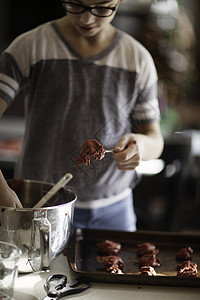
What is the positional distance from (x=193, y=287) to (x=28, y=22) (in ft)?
9.20

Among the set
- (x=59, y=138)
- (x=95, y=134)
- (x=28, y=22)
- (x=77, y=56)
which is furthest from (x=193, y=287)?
(x=28, y=22)

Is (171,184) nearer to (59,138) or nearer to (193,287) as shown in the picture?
(59,138)

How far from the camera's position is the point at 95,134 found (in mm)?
1296

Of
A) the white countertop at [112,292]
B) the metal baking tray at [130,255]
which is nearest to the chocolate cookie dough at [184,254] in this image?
the metal baking tray at [130,255]

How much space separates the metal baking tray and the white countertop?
13mm

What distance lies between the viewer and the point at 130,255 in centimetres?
125

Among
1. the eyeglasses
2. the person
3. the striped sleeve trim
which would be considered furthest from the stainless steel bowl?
the eyeglasses

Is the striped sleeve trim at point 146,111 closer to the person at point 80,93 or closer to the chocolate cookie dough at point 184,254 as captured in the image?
the person at point 80,93

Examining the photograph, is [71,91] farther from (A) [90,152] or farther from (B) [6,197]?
(B) [6,197]

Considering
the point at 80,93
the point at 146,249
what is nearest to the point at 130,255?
the point at 146,249

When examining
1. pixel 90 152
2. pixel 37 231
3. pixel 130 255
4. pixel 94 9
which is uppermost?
pixel 94 9

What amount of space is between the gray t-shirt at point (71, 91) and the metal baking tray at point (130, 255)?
17 cm

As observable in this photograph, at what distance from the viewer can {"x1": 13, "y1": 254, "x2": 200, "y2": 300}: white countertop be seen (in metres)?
1.03

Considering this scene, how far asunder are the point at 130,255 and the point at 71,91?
Result: 1.81 ft
